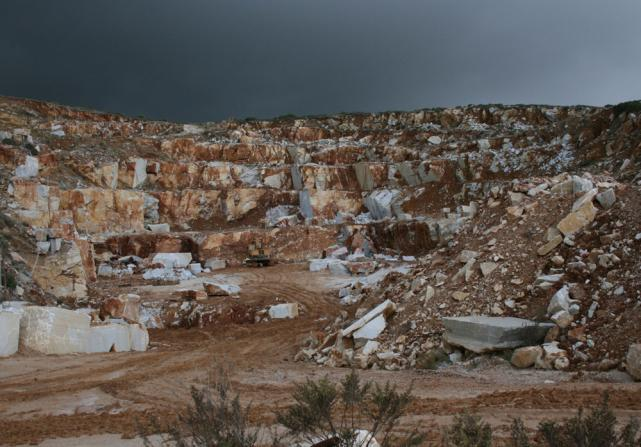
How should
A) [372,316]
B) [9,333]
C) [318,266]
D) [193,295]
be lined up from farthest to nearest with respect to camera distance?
[318,266] < [193,295] < [9,333] < [372,316]

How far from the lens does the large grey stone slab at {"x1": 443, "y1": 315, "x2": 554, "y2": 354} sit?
8.70 metres

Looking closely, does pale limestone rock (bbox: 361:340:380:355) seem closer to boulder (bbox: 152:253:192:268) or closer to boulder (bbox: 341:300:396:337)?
boulder (bbox: 341:300:396:337)

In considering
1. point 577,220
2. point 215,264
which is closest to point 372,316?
point 577,220

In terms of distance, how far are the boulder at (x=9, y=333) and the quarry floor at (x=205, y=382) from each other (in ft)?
1.10

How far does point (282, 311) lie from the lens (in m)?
18.5

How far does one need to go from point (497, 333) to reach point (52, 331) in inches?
416

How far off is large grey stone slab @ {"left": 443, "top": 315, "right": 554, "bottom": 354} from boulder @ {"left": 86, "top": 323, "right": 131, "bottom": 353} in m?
9.45

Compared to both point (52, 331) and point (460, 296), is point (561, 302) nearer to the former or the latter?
point (460, 296)

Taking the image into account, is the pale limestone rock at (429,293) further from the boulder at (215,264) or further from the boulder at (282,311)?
the boulder at (215,264)

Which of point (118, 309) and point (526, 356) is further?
point (118, 309)

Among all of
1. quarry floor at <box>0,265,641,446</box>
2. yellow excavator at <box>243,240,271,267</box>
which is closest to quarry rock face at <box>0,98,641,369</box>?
yellow excavator at <box>243,240,271,267</box>

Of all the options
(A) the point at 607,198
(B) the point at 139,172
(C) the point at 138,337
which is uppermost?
(B) the point at 139,172

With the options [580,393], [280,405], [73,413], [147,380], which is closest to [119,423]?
[73,413]

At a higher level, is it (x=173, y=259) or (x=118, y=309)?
(x=173, y=259)
